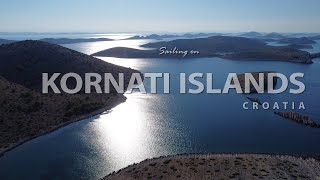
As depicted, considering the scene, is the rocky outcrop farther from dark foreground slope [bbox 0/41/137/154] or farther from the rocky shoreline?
dark foreground slope [bbox 0/41/137/154]

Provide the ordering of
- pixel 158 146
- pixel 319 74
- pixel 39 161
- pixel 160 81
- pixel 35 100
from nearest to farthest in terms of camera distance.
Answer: pixel 39 161
pixel 158 146
pixel 35 100
pixel 160 81
pixel 319 74

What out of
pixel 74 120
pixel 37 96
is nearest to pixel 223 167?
pixel 74 120

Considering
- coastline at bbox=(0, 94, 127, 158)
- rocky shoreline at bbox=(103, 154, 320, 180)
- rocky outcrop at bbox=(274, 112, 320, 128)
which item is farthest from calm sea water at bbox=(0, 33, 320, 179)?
rocky shoreline at bbox=(103, 154, 320, 180)

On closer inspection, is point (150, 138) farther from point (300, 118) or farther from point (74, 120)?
point (300, 118)

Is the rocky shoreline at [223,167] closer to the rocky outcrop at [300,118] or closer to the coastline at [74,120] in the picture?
the rocky outcrop at [300,118]

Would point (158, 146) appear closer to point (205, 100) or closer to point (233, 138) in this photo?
point (233, 138)

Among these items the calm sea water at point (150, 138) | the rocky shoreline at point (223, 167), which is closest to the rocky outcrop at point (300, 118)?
the calm sea water at point (150, 138)

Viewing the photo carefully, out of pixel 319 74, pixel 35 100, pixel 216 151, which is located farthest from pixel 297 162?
pixel 319 74
